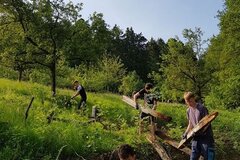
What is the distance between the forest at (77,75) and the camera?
41.6 feet

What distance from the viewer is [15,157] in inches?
426

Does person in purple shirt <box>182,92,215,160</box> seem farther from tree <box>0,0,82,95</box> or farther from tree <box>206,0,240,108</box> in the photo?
tree <box>206,0,240,108</box>

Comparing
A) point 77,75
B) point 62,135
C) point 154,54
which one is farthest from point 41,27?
point 154,54

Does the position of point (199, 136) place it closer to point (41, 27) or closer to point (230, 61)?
point (41, 27)

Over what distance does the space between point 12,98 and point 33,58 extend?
6673 millimetres

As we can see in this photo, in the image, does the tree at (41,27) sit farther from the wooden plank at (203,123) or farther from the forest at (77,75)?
the wooden plank at (203,123)

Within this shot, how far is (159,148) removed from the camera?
12.4 metres

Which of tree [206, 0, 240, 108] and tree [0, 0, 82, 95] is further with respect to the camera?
tree [206, 0, 240, 108]

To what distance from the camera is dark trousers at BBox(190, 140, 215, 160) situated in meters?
8.98

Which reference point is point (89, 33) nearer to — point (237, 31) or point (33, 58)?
point (33, 58)

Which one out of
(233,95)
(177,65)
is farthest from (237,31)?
(177,65)

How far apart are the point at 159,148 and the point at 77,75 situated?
28165 mm

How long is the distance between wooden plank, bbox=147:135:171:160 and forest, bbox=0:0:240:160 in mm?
488

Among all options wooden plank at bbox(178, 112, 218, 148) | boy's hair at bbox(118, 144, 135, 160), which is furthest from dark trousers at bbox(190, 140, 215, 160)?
boy's hair at bbox(118, 144, 135, 160)
